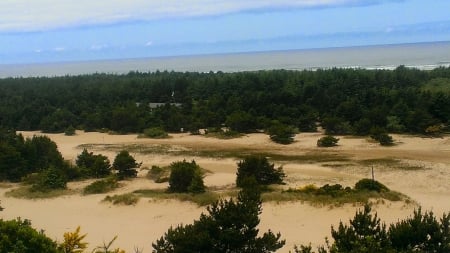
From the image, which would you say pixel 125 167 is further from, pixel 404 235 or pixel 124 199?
pixel 404 235

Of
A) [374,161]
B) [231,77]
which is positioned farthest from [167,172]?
[231,77]

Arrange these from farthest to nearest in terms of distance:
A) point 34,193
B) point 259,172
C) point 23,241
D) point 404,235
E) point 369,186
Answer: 1. point 259,172
2. point 34,193
3. point 369,186
4. point 404,235
5. point 23,241

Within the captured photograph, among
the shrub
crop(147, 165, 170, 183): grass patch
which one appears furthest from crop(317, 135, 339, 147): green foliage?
the shrub

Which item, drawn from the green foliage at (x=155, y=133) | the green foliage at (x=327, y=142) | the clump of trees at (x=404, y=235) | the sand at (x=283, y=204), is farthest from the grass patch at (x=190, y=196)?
the green foliage at (x=155, y=133)

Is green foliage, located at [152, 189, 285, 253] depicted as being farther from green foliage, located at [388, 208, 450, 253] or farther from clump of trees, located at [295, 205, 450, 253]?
green foliage, located at [388, 208, 450, 253]

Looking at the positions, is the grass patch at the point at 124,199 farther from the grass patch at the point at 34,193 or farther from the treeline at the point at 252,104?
the treeline at the point at 252,104

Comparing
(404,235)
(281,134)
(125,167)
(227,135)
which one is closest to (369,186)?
(404,235)

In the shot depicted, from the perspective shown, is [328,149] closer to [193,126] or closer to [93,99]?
[193,126]
